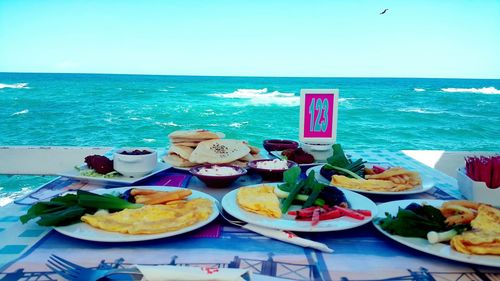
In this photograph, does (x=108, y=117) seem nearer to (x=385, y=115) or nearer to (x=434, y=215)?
(x=385, y=115)

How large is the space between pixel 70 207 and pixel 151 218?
234 mm

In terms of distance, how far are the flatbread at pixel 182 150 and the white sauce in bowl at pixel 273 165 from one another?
0.38 m

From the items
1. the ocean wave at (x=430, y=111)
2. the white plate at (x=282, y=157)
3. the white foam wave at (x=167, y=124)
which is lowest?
the white foam wave at (x=167, y=124)

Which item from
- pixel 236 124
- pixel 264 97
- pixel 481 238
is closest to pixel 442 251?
pixel 481 238

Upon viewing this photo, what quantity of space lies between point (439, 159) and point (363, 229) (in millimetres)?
2294

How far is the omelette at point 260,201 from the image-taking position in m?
1.06

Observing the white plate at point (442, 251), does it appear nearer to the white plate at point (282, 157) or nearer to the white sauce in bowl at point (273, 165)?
the white sauce in bowl at point (273, 165)

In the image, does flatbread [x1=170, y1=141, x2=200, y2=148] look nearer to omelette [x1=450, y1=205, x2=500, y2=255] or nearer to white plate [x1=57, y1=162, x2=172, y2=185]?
white plate [x1=57, y1=162, x2=172, y2=185]

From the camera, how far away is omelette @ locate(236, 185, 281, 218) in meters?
1.06

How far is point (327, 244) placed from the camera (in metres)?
0.94

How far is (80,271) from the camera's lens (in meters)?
0.75

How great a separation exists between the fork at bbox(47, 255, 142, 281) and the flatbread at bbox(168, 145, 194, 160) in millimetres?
999

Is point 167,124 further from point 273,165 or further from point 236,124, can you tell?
point 273,165

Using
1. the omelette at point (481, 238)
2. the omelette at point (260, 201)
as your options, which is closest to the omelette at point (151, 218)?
the omelette at point (260, 201)
